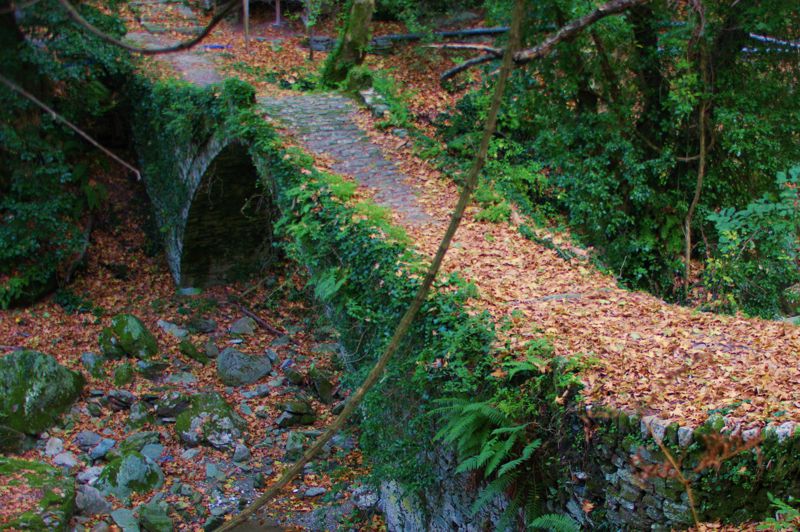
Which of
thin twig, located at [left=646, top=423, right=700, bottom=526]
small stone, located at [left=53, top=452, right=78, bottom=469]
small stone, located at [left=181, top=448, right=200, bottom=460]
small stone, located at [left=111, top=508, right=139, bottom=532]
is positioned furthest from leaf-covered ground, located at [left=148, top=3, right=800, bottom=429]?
small stone, located at [left=53, top=452, right=78, bottom=469]

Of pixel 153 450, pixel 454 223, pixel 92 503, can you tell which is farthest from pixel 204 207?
pixel 454 223

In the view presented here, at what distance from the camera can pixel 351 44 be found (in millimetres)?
13453

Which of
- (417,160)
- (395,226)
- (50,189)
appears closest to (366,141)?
(417,160)

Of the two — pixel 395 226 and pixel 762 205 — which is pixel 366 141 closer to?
pixel 395 226

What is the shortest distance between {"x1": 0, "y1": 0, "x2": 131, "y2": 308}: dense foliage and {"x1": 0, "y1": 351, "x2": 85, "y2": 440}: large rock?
9.45ft

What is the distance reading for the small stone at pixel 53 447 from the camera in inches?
419

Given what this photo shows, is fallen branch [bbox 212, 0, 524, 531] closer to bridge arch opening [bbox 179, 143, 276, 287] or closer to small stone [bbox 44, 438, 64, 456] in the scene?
small stone [bbox 44, 438, 64, 456]

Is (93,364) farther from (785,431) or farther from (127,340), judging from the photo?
(785,431)

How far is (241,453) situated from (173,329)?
13.5 ft

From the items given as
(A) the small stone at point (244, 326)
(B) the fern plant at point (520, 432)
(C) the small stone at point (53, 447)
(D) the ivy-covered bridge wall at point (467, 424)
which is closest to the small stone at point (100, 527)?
(C) the small stone at point (53, 447)

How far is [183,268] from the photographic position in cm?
1532

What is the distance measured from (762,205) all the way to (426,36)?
26.2ft

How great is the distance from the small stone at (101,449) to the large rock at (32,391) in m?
0.88

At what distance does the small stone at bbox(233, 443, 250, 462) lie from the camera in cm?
1086
